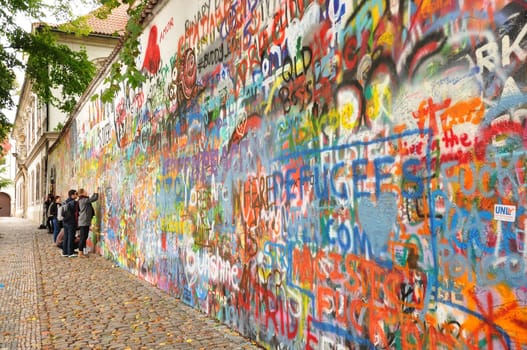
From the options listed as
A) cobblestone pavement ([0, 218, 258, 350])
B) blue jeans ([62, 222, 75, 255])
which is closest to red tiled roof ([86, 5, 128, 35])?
blue jeans ([62, 222, 75, 255])

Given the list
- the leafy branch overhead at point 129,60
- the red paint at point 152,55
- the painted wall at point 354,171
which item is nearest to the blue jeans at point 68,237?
the red paint at point 152,55

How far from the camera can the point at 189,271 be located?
22.9ft

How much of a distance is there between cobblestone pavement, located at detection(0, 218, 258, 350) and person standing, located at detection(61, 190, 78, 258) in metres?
2.68

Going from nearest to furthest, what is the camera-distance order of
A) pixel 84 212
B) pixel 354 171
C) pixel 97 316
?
pixel 354 171
pixel 97 316
pixel 84 212

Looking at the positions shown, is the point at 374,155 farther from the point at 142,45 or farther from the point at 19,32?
the point at 19,32

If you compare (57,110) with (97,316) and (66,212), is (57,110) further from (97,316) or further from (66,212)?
(97,316)

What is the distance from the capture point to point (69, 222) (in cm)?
1323

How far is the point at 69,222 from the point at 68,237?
48cm

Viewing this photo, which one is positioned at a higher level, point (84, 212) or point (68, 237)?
point (84, 212)

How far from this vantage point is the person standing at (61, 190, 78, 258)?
13242 millimetres

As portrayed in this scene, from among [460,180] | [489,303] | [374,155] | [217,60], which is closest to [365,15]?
[374,155]

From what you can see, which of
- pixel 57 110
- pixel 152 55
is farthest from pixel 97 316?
pixel 57 110

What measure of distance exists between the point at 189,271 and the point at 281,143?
3.13 meters

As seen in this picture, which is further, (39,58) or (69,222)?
(39,58)
